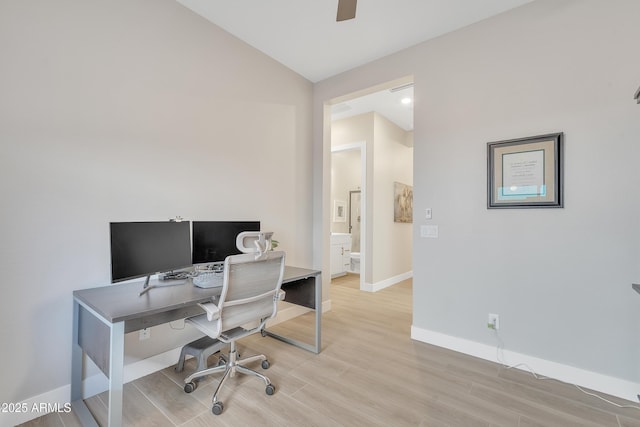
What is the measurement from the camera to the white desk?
135 centimetres

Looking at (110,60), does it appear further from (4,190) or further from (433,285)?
(433,285)

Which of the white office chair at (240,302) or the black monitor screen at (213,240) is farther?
the black monitor screen at (213,240)

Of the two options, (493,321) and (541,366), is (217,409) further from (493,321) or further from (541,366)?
(541,366)

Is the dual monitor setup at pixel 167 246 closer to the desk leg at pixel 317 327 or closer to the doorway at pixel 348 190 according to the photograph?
the desk leg at pixel 317 327

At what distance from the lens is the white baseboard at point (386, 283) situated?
462 cm

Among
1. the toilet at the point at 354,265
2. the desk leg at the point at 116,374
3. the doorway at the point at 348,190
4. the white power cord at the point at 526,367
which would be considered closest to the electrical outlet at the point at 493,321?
the white power cord at the point at 526,367

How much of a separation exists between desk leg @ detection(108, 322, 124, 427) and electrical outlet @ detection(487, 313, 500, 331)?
263cm

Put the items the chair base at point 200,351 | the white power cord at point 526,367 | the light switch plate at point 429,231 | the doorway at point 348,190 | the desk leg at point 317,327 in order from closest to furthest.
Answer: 1. the white power cord at point 526,367
2. the chair base at point 200,351
3. the desk leg at point 317,327
4. the light switch plate at point 429,231
5. the doorway at point 348,190

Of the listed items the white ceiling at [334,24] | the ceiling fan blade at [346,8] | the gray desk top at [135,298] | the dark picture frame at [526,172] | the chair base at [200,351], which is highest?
the white ceiling at [334,24]

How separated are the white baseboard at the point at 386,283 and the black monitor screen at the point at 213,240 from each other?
9.17ft

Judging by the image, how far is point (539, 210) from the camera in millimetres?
2227

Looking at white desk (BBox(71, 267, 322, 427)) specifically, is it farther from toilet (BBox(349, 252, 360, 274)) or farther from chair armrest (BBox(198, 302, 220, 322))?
toilet (BBox(349, 252, 360, 274))

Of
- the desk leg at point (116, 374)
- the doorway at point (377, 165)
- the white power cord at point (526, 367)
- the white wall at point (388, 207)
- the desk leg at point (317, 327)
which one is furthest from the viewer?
the white wall at point (388, 207)

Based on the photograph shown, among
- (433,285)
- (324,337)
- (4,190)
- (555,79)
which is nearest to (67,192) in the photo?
(4,190)
